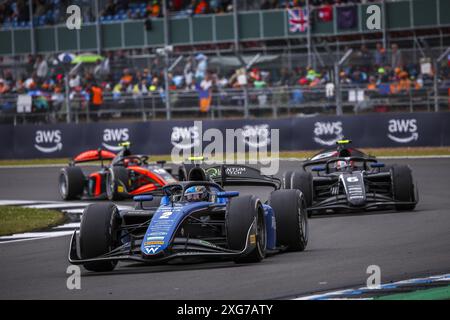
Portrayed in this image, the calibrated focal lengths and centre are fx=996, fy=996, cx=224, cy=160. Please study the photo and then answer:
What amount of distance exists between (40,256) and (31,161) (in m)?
20.4

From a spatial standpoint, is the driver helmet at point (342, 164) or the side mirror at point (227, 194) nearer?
the side mirror at point (227, 194)

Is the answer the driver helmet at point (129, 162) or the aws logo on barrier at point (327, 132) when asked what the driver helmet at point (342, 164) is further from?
the aws logo on barrier at point (327, 132)

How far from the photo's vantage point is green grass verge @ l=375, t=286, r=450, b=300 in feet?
26.3

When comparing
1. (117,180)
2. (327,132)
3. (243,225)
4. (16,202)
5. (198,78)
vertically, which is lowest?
(16,202)

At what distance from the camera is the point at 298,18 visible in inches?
1476

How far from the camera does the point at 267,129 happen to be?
29484 mm

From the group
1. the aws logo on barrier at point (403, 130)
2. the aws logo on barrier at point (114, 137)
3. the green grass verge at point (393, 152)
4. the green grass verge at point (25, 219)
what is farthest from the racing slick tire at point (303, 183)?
the aws logo on barrier at point (114, 137)

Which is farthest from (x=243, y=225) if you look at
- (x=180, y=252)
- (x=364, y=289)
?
(x=364, y=289)

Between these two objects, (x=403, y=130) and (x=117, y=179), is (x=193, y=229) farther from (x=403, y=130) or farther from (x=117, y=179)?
(x=403, y=130)

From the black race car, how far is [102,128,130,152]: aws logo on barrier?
15612 mm

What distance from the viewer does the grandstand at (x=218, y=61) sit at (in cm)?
2981

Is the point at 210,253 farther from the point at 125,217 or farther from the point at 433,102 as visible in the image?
the point at 433,102

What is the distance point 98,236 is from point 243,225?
4.92 feet
